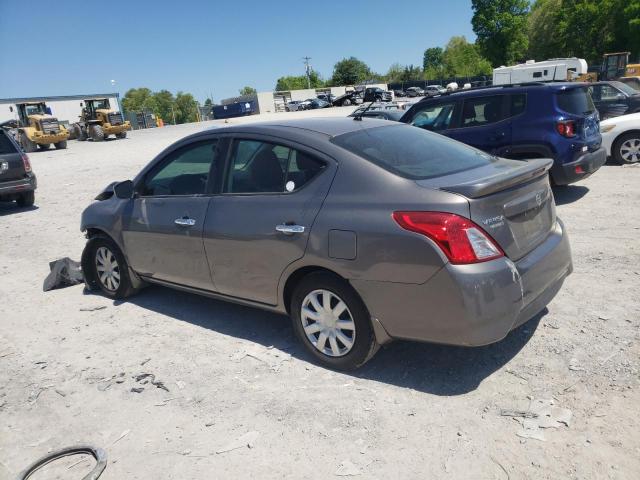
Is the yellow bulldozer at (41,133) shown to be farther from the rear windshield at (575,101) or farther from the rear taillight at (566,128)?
the rear taillight at (566,128)

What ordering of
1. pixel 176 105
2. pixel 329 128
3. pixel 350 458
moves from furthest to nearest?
pixel 176 105 < pixel 329 128 < pixel 350 458

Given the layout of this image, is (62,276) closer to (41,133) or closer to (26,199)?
(26,199)

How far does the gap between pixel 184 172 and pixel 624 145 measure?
935 cm

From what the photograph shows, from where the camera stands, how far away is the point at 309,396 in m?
3.40

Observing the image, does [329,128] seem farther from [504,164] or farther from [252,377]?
[252,377]

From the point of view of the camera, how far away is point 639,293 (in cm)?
438

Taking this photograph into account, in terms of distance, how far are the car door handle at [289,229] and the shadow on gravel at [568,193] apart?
5.89 metres

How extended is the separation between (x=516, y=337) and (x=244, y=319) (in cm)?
226

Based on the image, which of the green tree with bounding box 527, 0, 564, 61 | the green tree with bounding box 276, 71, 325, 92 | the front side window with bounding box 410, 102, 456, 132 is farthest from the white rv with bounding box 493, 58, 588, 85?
the green tree with bounding box 276, 71, 325, 92

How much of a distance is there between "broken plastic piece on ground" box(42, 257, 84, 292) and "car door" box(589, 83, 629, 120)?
43.9 ft

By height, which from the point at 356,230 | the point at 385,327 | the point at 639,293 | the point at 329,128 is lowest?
the point at 639,293

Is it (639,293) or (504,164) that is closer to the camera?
(504,164)

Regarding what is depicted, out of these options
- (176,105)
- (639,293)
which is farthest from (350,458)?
(176,105)

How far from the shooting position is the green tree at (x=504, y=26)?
62406mm
